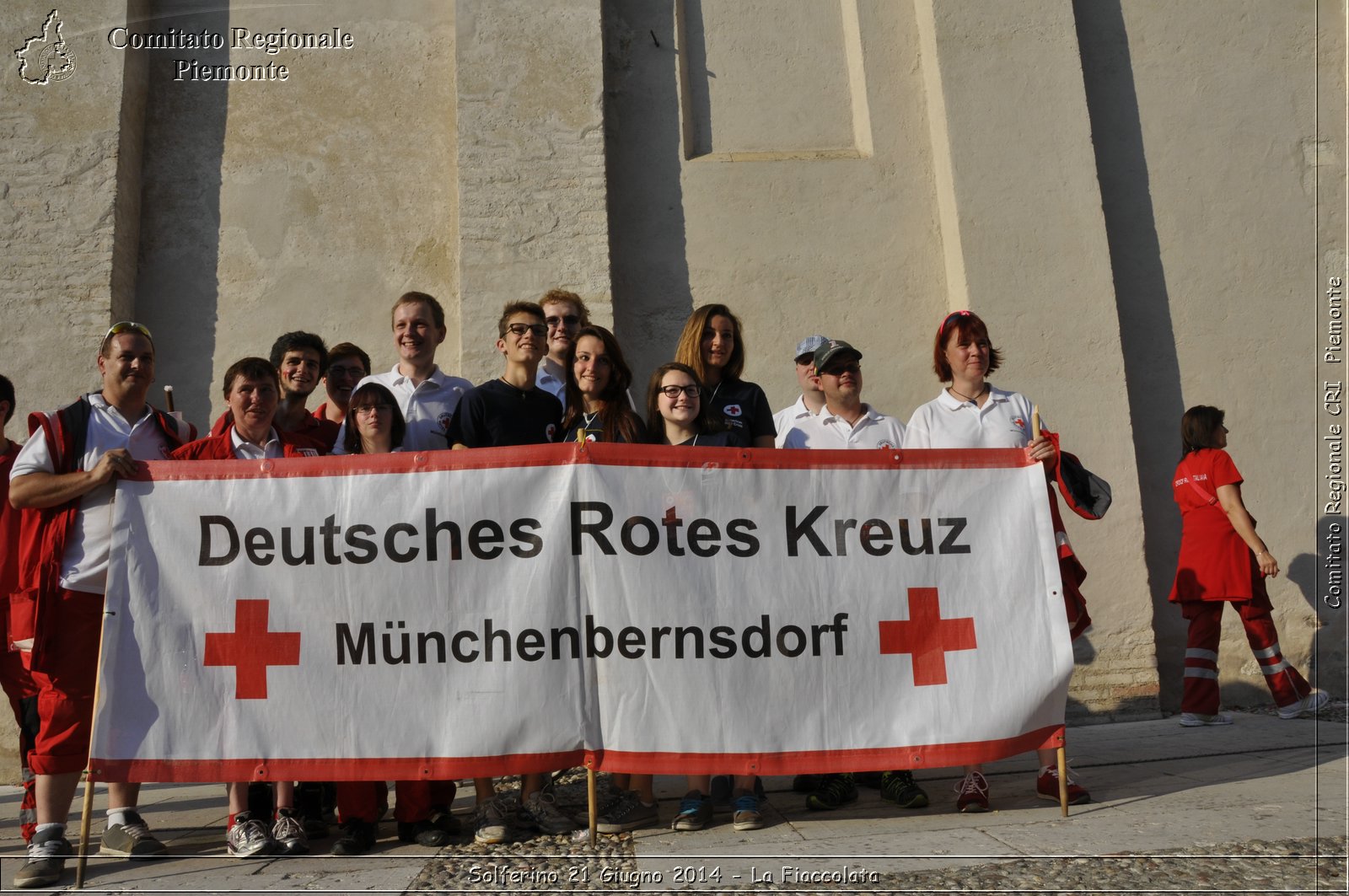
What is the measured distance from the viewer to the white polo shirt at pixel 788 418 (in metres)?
5.10

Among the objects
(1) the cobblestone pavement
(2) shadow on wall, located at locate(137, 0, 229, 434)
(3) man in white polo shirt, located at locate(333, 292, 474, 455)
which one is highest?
(2) shadow on wall, located at locate(137, 0, 229, 434)

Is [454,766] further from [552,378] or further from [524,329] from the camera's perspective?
[552,378]

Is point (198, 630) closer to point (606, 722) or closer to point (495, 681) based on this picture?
point (495, 681)

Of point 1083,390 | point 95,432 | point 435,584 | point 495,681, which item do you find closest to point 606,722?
→ point 495,681

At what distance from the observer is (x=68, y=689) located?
396 centimetres

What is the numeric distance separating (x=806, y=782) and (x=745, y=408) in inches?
63.1

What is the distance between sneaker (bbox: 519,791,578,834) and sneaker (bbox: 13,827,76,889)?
1.58 m

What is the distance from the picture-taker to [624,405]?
444cm

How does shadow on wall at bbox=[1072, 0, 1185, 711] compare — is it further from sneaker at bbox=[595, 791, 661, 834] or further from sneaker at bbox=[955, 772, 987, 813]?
sneaker at bbox=[595, 791, 661, 834]

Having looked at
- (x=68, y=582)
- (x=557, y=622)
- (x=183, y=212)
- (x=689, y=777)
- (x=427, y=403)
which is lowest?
(x=689, y=777)

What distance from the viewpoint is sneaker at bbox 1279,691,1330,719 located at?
20.9ft

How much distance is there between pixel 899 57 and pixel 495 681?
5478mm

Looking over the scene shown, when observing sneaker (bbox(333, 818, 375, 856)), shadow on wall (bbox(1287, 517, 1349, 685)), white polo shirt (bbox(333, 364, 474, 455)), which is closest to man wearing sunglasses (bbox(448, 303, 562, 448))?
white polo shirt (bbox(333, 364, 474, 455))

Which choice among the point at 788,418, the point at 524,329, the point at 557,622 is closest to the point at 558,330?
the point at 524,329
